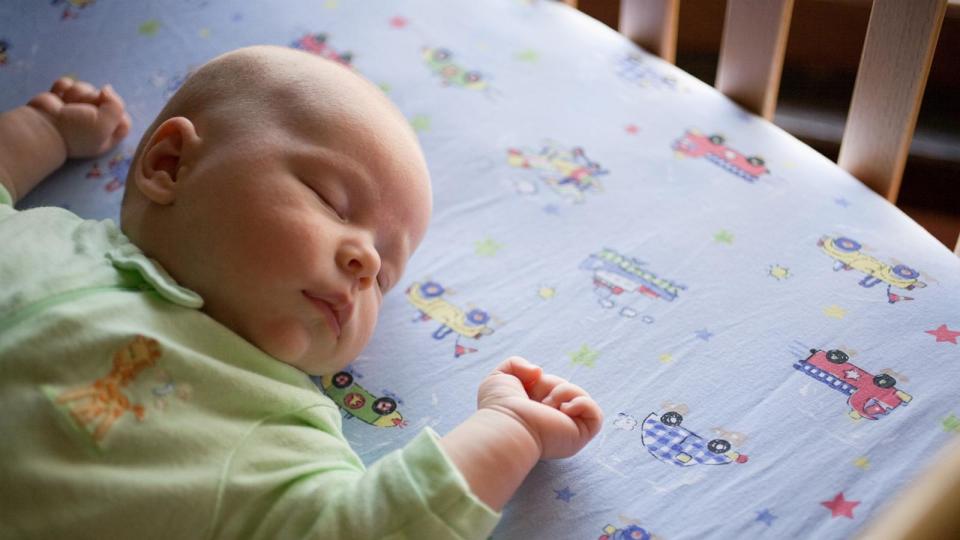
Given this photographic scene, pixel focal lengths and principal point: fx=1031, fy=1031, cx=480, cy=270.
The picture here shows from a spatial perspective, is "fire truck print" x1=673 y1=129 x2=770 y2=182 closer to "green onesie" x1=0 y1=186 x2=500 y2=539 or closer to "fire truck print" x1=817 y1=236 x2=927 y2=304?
"fire truck print" x1=817 y1=236 x2=927 y2=304

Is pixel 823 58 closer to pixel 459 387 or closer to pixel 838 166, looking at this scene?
pixel 838 166

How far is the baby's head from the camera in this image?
89 cm

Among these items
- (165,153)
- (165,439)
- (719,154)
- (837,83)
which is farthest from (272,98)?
(837,83)

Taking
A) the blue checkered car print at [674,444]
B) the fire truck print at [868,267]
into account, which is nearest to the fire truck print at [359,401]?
the blue checkered car print at [674,444]

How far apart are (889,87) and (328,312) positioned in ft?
2.11

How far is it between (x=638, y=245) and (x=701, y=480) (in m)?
0.33

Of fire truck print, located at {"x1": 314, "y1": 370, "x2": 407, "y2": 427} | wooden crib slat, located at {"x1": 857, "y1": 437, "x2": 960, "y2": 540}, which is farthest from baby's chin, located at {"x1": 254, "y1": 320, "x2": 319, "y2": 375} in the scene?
wooden crib slat, located at {"x1": 857, "y1": 437, "x2": 960, "y2": 540}

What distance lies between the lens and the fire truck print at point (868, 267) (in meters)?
1.07

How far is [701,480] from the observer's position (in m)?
0.90

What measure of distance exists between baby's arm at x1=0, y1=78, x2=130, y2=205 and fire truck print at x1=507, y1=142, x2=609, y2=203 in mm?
494

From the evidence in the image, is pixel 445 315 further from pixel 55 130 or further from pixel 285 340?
pixel 55 130

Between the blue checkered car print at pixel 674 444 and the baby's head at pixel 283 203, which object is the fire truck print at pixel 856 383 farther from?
the baby's head at pixel 283 203

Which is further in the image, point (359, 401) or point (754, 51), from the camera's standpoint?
point (754, 51)

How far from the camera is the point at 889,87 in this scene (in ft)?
3.60
